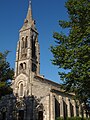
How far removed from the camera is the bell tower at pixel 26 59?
46594mm

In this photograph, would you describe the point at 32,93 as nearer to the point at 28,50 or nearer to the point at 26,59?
the point at 26,59

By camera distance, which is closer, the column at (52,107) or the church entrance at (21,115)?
the column at (52,107)

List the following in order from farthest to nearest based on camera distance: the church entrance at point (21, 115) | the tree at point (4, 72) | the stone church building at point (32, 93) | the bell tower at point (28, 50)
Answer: the bell tower at point (28, 50), the church entrance at point (21, 115), the stone church building at point (32, 93), the tree at point (4, 72)

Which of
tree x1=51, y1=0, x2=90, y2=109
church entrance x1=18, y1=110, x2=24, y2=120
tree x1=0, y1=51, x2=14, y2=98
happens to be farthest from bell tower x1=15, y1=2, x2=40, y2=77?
tree x1=51, y1=0, x2=90, y2=109

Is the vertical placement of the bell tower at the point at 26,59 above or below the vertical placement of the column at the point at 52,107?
above

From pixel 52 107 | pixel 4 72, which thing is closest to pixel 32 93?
pixel 52 107

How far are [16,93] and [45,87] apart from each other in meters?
7.98

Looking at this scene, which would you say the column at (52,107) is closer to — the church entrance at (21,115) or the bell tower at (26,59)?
the bell tower at (26,59)

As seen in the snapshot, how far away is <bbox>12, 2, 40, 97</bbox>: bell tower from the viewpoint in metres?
46.6

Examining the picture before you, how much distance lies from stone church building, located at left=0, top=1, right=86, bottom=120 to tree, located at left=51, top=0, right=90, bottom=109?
20896 millimetres

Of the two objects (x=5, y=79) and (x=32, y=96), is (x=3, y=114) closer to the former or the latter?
(x=32, y=96)

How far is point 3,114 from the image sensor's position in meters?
46.6

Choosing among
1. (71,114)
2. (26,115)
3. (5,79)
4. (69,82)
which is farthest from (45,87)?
(69,82)

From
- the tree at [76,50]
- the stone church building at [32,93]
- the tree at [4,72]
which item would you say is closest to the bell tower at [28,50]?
the stone church building at [32,93]
